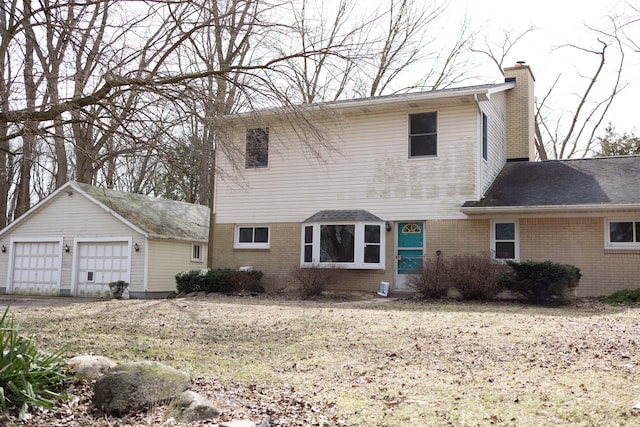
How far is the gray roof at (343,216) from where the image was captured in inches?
708

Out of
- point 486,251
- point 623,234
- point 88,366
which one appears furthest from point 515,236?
point 88,366

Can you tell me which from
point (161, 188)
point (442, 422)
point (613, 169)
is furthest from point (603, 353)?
point (161, 188)

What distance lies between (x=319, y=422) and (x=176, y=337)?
4559mm

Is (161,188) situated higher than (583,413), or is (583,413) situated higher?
(161,188)

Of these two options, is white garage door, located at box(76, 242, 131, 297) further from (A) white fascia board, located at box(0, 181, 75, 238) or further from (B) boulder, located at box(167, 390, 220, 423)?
(B) boulder, located at box(167, 390, 220, 423)

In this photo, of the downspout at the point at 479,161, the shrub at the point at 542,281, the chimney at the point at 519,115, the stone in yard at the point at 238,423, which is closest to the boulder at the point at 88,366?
the stone in yard at the point at 238,423

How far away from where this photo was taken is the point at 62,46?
348 inches

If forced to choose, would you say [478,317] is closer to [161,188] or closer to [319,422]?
[319,422]

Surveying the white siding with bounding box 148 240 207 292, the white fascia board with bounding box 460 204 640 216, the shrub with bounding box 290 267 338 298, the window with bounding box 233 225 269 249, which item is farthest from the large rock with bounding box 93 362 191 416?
the white siding with bounding box 148 240 207 292

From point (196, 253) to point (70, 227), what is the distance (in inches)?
186

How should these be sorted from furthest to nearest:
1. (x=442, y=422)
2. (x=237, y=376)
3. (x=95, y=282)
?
(x=95, y=282) < (x=237, y=376) < (x=442, y=422)

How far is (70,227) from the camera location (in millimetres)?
21406

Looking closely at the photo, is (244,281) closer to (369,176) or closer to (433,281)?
(369,176)

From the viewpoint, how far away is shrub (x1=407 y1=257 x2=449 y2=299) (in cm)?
1516
